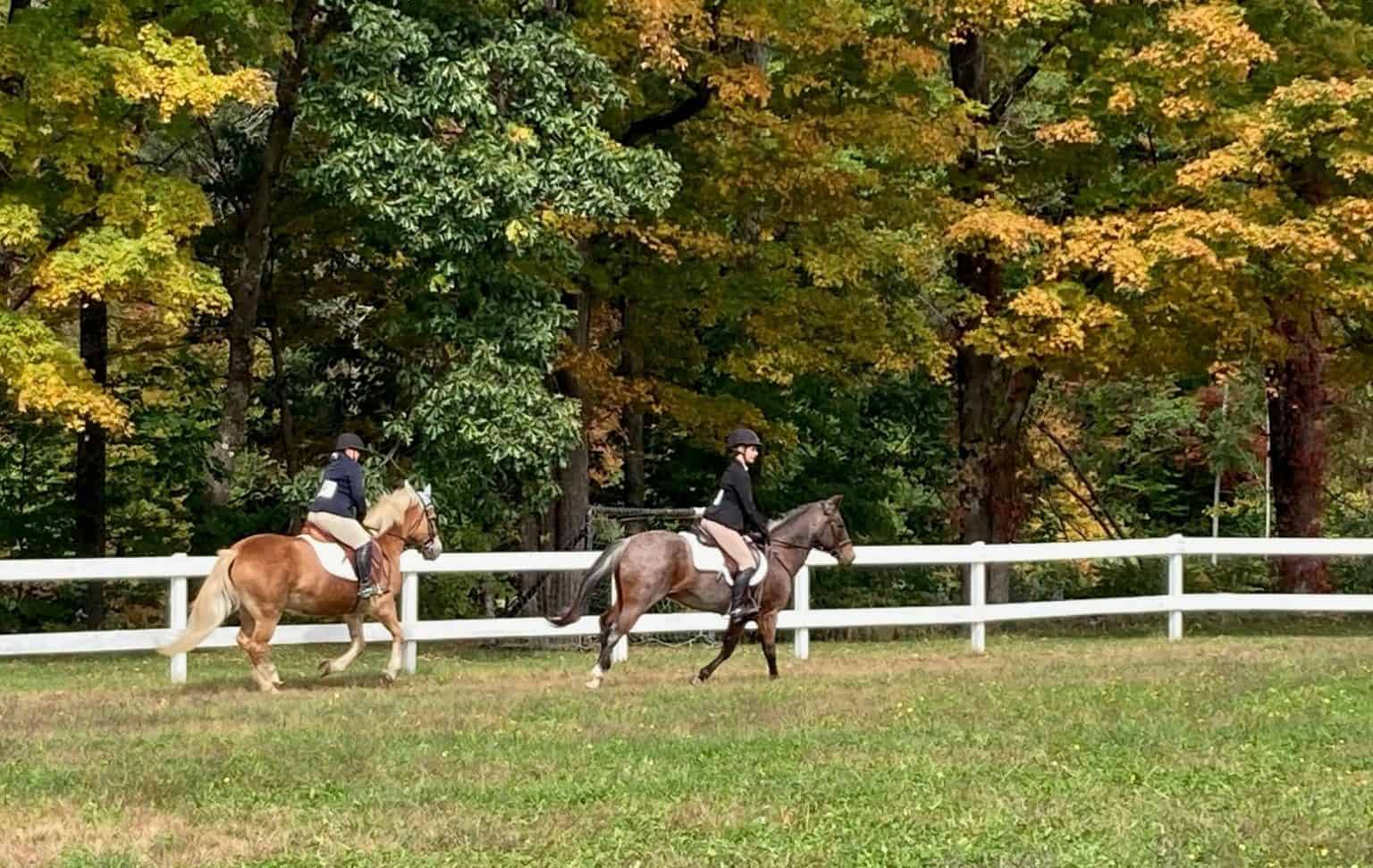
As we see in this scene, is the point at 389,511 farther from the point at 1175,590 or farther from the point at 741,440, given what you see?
the point at 1175,590

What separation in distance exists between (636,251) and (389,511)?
34.5 ft

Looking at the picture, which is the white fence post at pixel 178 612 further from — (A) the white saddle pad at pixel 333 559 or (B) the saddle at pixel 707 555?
(B) the saddle at pixel 707 555

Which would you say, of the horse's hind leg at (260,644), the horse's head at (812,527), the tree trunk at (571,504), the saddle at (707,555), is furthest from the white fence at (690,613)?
the tree trunk at (571,504)

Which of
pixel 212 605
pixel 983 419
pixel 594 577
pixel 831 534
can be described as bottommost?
pixel 212 605

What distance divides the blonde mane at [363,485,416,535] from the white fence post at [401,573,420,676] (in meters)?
1.18

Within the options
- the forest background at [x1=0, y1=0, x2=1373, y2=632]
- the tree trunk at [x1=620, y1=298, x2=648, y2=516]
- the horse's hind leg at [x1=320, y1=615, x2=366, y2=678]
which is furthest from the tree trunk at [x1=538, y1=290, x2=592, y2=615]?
the horse's hind leg at [x1=320, y1=615, x2=366, y2=678]

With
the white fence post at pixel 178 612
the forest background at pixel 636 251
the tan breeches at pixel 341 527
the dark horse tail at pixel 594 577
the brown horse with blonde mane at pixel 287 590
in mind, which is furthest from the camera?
the forest background at pixel 636 251

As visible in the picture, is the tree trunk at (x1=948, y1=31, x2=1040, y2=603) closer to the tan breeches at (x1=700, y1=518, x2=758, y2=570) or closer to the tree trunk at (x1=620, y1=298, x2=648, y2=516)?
the tree trunk at (x1=620, y1=298, x2=648, y2=516)

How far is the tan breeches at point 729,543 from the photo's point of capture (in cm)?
1625

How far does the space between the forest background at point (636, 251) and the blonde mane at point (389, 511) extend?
14.2ft

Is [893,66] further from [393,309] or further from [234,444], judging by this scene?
[234,444]

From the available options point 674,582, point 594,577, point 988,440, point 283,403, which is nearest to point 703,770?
point 594,577

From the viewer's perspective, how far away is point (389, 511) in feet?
54.5

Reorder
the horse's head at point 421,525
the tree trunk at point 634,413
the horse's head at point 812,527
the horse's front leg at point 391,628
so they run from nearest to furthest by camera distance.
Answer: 1. the horse's front leg at point 391,628
2. the horse's head at point 421,525
3. the horse's head at point 812,527
4. the tree trunk at point 634,413
